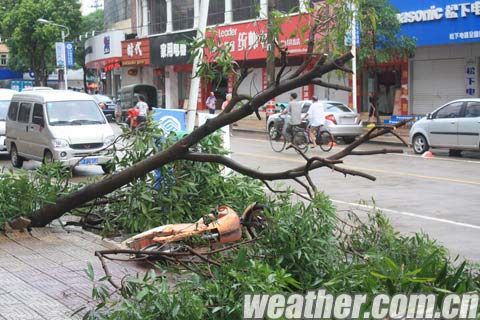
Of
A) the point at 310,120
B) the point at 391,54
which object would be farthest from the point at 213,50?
the point at 391,54

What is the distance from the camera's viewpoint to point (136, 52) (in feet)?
162

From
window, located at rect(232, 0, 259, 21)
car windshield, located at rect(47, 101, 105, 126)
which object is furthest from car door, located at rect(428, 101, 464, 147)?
window, located at rect(232, 0, 259, 21)

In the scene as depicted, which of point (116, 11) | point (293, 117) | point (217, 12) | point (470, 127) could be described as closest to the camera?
point (470, 127)

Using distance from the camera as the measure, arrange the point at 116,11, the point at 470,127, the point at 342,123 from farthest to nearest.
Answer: the point at 116,11 → the point at 342,123 → the point at 470,127

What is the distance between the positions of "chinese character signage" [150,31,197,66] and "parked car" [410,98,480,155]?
24.1 m

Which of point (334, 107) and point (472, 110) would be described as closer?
point (472, 110)

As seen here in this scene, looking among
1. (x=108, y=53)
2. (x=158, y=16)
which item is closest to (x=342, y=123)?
(x=158, y=16)

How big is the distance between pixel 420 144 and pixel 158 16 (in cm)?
3235

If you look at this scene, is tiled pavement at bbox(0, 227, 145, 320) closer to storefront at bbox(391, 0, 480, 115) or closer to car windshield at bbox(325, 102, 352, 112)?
car windshield at bbox(325, 102, 352, 112)

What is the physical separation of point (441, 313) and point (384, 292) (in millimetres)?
393

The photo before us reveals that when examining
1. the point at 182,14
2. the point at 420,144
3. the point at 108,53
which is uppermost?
the point at 182,14

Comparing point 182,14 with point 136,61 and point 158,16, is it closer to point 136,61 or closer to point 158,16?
point 158,16

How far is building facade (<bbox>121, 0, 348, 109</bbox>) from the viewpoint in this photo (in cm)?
3831

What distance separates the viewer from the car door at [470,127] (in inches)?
753
